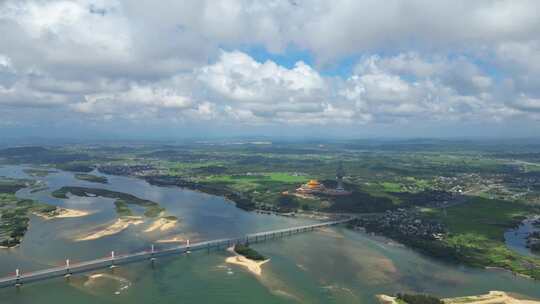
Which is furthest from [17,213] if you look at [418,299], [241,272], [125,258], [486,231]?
[486,231]

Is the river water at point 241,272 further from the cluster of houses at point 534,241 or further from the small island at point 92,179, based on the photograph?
the small island at point 92,179

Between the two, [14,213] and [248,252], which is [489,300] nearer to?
[248,252]

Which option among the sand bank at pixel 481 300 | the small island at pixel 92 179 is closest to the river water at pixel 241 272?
the sand bank at pixel 481 300

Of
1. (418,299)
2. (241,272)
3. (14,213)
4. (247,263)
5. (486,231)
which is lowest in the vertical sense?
(241,272)

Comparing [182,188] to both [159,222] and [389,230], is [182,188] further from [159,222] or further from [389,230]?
[389,230]

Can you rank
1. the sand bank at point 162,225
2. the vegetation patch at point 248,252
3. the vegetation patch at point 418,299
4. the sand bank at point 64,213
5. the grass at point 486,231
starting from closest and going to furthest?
the vegetation patch at point 418,299, the vegetation patch at point 248,252, the grass at point 486,231, the sand bank at point 162,225, the sand bank at point 64,213

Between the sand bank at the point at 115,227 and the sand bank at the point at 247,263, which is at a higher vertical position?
the sand bank at the point at 115,227

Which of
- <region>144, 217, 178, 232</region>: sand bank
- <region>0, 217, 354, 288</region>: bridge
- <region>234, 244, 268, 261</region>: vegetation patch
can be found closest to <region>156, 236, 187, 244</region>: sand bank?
<region>0, 217, 354, 288</region>: bridge
